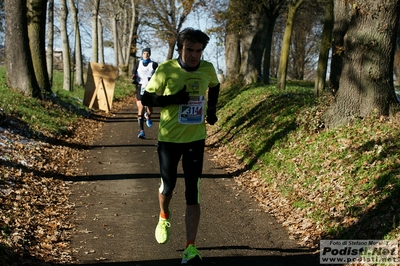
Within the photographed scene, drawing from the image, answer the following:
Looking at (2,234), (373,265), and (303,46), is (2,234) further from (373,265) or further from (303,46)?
(303,46)

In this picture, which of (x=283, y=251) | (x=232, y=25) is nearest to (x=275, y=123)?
(x=283, y=251)

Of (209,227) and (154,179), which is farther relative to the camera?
(154,179)

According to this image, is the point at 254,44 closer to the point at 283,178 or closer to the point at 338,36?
the point at 338,36

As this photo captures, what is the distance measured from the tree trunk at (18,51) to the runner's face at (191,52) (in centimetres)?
1316

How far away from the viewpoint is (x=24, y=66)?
724 inches

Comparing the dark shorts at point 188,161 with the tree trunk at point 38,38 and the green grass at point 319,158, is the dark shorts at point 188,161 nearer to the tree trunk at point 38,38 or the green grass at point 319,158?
the green grass at point 319,158

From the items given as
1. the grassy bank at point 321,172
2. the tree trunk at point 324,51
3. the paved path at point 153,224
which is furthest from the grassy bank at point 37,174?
the tree trunk at point 324,51

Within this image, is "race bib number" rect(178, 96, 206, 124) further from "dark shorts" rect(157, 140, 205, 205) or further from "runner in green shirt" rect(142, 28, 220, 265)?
"dark shorts" rect(157, 140, 205, 205)

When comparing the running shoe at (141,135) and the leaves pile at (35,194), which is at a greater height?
the leaves pile at (35,194)

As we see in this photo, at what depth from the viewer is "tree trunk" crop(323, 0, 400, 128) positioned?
10.6 m

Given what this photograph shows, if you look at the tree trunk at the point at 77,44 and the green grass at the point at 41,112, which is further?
the tree trunk at the point at 77,44

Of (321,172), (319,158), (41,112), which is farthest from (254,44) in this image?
(321,172)

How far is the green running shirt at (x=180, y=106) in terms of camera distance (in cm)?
621

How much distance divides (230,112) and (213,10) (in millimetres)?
12401
